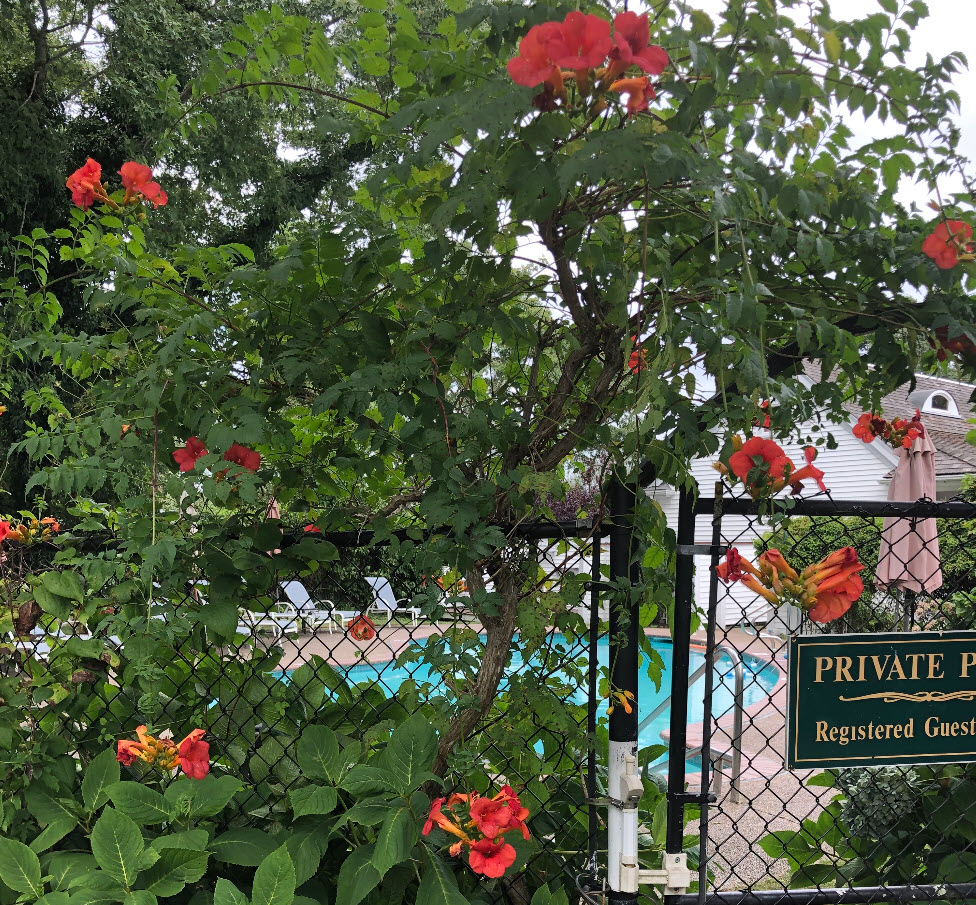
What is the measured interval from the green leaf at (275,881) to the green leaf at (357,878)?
0.40 ft

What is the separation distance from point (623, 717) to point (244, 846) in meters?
0.83

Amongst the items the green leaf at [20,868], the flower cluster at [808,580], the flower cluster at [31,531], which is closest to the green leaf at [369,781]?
the green leaf at [20,868]

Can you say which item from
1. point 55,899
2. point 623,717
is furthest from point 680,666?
point 55,899

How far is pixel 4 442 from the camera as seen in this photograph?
9555 millimetres

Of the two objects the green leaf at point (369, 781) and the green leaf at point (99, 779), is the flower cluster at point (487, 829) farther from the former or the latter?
the green leaf at point (99, 779)

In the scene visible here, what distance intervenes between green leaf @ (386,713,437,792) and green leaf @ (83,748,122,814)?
64 cm

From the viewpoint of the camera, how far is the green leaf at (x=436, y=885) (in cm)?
145

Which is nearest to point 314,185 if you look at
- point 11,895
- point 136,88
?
point 136,88

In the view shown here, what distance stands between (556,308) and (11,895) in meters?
1.70

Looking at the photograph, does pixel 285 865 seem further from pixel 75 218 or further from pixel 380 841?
pixel 75 218

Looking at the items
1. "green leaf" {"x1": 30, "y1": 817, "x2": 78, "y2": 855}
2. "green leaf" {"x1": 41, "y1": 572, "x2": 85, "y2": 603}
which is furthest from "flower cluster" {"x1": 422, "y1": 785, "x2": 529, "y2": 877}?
"green leaf" {"x1": 41, "y1": 572, "x2": 85, "y2": 603}

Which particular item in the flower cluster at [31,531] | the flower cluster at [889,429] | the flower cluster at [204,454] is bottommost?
the flower cluster at [31,531]

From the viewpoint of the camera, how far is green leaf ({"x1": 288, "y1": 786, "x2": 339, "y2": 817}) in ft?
5.04

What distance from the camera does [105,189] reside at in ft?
6.30
